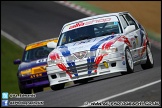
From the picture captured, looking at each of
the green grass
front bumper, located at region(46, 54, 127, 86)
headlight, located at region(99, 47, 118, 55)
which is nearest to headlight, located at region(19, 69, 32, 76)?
front bumper, located at region(46, 54, 127, 86)

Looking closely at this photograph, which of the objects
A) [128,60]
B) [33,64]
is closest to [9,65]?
[33,64]

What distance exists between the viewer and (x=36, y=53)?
703 inches

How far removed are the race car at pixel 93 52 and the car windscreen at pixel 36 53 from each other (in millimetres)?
2586

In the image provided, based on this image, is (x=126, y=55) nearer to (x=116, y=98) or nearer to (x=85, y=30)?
(x=85, y=30)

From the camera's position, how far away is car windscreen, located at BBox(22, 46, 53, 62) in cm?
1769

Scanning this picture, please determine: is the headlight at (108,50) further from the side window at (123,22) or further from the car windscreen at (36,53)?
the car windscreen at (36,53)

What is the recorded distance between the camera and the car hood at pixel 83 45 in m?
13.6

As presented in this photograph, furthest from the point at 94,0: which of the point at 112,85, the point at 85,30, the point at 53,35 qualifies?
the point at 112,85

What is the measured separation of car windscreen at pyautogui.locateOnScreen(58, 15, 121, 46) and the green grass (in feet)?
23.4

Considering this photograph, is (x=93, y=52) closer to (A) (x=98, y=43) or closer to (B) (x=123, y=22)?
(A) (x=98, y=43)

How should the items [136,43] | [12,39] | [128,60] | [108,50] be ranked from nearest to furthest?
[108,50] → [128,60] → [136,43] → [12,39]

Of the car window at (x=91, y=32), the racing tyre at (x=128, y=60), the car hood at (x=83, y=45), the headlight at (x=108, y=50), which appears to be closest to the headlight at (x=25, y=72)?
the car window at (x=91, y=32)

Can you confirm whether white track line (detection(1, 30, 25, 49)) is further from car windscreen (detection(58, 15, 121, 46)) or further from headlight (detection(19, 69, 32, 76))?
car windscreen (detection(58, 15, 121, 46))

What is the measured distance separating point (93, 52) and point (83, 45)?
392mm
